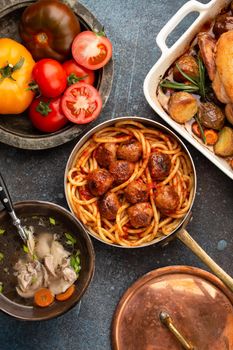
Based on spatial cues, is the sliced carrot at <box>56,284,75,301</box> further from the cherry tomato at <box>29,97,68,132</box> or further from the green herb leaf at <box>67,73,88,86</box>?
the green herb leaf at <box>67,73,88,86</box>

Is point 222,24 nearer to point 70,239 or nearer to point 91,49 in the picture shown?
point 91,49

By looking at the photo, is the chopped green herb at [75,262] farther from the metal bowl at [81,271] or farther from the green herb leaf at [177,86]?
the green herb leaf at [177,86]

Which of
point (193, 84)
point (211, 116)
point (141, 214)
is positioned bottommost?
point (141, 214)

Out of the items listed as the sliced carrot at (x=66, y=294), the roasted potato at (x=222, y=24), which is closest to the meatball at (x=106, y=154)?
the sliced carrot at (x=66, y=294)

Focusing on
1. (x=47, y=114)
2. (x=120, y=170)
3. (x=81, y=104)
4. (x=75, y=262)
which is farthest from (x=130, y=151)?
(x=75, y=262)

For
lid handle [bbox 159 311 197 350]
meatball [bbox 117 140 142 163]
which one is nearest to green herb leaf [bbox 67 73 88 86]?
meatball [bbox 117 140 142 163]

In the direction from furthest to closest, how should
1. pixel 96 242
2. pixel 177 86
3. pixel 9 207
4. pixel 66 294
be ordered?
1. pixel 96 242
2. pixel 177 86
3. pixel 66 294
4. pixel 9 207

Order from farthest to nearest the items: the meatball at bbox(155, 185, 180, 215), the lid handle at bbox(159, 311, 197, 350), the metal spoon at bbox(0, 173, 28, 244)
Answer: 1. the lid handle at bbox(159, 311, 197, 350)
2. the meatball at bbox(155, 185, 180, 215)
3. the metal spoon at bbox(0, 173, 28, 244)
